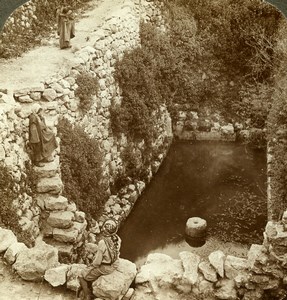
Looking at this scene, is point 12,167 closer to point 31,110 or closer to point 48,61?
point 31,110

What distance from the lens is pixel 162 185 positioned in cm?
1509

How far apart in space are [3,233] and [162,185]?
7520 millimetres

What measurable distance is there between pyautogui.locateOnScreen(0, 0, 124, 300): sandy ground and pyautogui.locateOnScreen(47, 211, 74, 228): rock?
251 centimetres

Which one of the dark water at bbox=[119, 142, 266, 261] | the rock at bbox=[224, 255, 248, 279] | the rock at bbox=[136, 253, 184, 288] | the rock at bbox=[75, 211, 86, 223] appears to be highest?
the rock at bbox=[224, 255, 248, 279]

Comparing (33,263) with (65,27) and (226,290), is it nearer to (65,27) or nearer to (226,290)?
(226,290)

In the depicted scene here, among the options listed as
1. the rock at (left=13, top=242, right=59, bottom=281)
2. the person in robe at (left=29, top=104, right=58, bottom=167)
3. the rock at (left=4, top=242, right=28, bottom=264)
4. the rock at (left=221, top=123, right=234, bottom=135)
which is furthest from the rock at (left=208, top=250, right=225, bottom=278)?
the rock at (left=221, top=123, right=234, bottom=135)

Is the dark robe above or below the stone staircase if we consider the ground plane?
above

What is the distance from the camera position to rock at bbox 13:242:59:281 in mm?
7703

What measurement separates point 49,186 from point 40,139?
1.13 metres

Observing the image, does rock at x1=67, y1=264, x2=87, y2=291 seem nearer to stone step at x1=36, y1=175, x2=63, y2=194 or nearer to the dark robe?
stone step at x1=36, y1=175, x2=63, y2=194

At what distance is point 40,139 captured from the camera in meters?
10.5

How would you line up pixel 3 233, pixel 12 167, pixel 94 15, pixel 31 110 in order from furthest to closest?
pixel 94 15 → pixel 31 110 → pixel 12 167 → pixel 3 233

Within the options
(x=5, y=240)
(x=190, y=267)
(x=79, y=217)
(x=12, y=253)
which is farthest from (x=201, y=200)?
(x=12, y=253)

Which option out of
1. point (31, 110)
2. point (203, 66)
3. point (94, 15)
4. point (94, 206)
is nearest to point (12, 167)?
point (31, 110)
